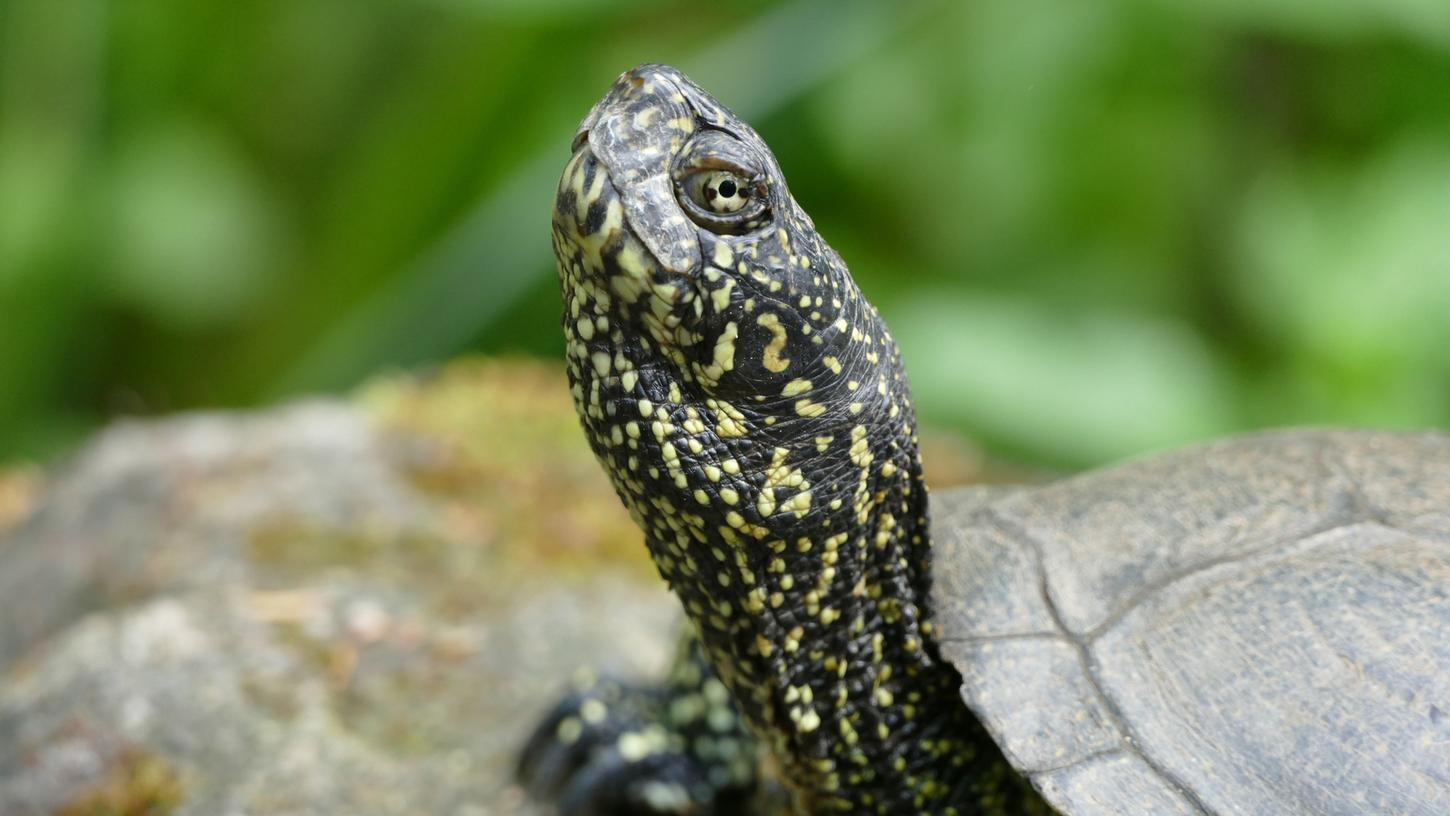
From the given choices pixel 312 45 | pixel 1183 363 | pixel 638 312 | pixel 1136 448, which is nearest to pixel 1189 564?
pixel 638 312

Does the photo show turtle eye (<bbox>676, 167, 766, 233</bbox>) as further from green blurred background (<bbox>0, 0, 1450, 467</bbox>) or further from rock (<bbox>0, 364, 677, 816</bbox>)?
green blurred background (<bbox>0, 0, 1450, 467</bbox>)

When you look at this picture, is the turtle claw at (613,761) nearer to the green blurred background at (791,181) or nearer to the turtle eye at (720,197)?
the turtle eye at (720,197)

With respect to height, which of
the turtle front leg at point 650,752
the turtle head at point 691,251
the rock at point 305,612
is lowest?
the turtle front leg at point 650,752

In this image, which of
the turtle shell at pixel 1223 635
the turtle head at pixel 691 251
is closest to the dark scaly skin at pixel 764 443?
the turtle head at pixel 691 251

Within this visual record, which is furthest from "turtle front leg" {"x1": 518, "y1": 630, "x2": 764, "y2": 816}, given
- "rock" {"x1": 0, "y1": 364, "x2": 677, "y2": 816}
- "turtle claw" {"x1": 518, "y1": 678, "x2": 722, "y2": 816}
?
"rock" {"x1": 0, "y1": 364, "x2": 677, "y2": 816}

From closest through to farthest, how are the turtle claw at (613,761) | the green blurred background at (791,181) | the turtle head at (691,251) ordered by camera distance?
the turtle head at (691,251), the turtle claw at (613,761), the green blurred background at (791,181)

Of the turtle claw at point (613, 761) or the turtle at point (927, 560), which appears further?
the turtle claw at point (613, 761)

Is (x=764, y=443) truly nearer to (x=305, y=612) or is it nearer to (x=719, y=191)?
(x=719, y=191)

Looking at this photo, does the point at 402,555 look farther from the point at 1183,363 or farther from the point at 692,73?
the point at 1183,363
